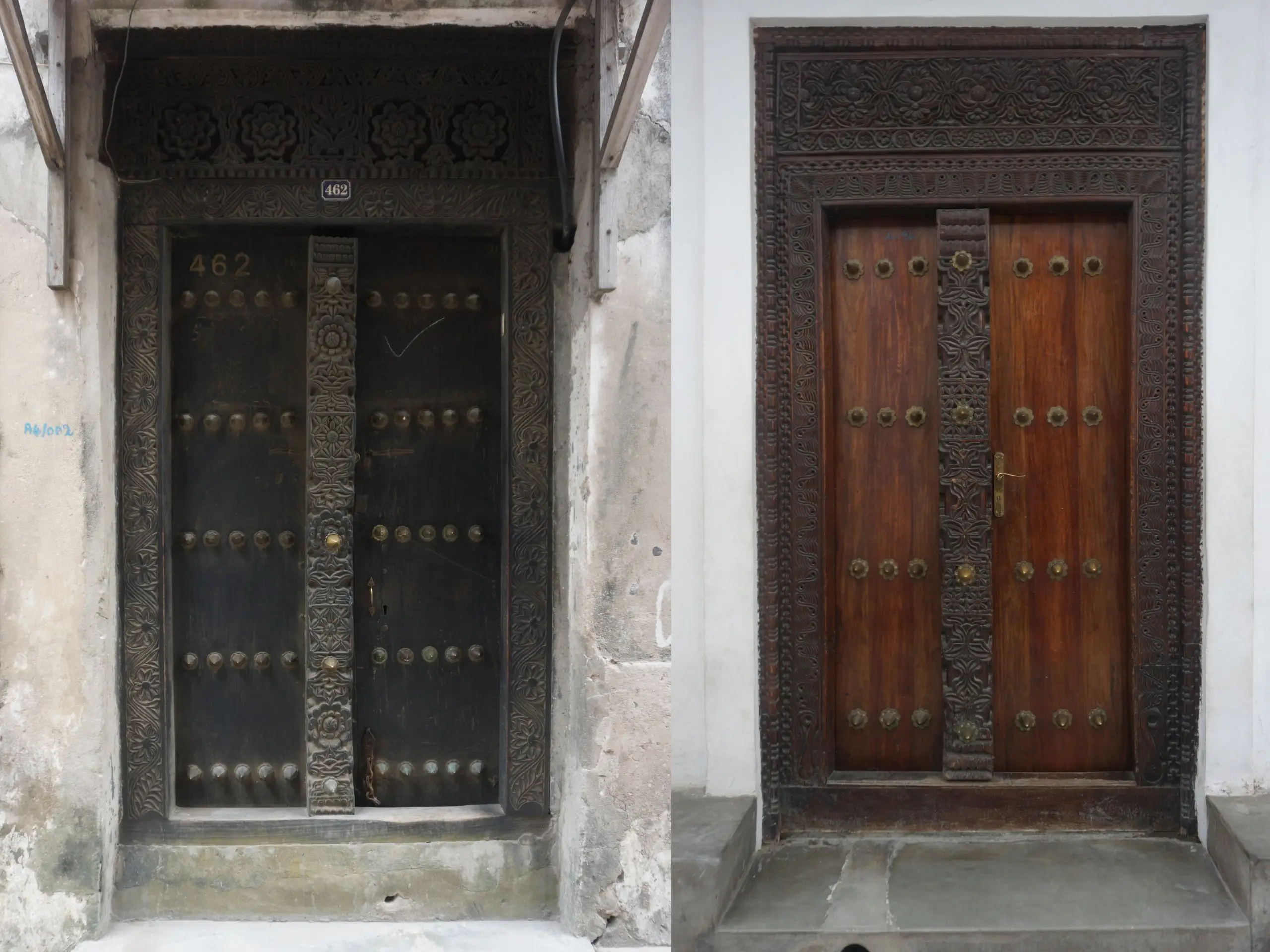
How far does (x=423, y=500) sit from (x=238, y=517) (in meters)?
0.52

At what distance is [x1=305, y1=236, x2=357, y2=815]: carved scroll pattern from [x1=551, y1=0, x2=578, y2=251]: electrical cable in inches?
24.4

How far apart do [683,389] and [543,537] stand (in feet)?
2.24

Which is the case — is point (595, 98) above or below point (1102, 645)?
above

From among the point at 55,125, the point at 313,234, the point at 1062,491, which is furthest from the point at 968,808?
the point at 55,125

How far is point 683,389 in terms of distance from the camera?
325 centimetres

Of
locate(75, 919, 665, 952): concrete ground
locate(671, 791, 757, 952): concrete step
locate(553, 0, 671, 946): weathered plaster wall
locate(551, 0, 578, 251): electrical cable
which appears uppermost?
locate(551, 0, 578, 251): electrical cable

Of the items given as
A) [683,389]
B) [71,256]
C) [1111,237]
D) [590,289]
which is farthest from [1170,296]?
[71,256]

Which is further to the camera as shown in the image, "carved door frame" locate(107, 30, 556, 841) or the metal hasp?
"carved door frame" locate(107, 30, 556, 841)

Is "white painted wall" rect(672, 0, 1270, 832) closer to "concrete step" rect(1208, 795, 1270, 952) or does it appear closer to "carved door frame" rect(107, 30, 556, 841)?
"concrete step" rect(1208, 795, 1270, 952)

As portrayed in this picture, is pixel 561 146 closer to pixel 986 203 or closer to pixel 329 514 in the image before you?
pixel 329 514

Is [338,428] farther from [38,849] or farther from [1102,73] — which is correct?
[1102,73]

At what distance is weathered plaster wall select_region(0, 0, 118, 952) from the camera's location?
8.71 ft

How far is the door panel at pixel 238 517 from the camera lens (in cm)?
298

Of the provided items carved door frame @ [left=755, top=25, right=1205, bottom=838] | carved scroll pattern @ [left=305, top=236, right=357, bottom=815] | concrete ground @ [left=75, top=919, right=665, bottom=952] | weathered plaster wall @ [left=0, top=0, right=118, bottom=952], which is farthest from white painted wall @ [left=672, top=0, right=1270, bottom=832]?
weathered plaster wall @ [left=0, top=0, right=118, bottom=952]
